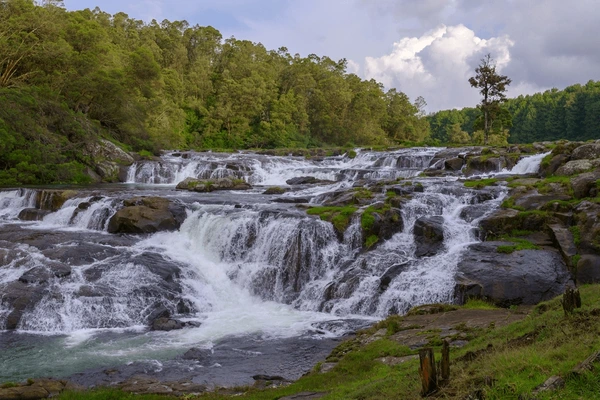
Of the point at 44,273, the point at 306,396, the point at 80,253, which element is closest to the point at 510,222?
the point at 306,396

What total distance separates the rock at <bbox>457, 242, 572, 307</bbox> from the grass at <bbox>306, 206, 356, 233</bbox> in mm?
4235

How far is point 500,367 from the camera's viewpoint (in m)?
5.15

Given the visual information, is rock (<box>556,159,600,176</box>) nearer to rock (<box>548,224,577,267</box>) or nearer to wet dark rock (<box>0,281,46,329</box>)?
rock (<box>548,224,577,267</box>)

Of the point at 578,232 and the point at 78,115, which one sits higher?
the point at 78,115

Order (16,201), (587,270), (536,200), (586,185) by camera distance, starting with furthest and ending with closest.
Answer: (16,201)
(536,200)
(586,185)
(587,270)

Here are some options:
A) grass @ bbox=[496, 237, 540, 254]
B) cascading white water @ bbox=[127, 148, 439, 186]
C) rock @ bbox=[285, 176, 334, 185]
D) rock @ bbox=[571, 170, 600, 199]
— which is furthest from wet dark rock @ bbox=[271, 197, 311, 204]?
rock @ bbox=[571, 170, 600, 199]

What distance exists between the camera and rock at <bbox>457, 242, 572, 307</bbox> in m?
12.5

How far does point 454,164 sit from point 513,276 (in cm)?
1467

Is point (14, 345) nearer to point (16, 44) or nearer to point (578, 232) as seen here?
point (578, 232)

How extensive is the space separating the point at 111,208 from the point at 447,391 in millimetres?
17405

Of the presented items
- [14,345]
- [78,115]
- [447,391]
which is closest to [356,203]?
[14,345]

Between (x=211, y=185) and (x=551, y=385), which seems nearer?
(x=551, y=385)

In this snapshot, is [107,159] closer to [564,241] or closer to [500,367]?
[564,241]

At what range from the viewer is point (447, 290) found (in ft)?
43.4
